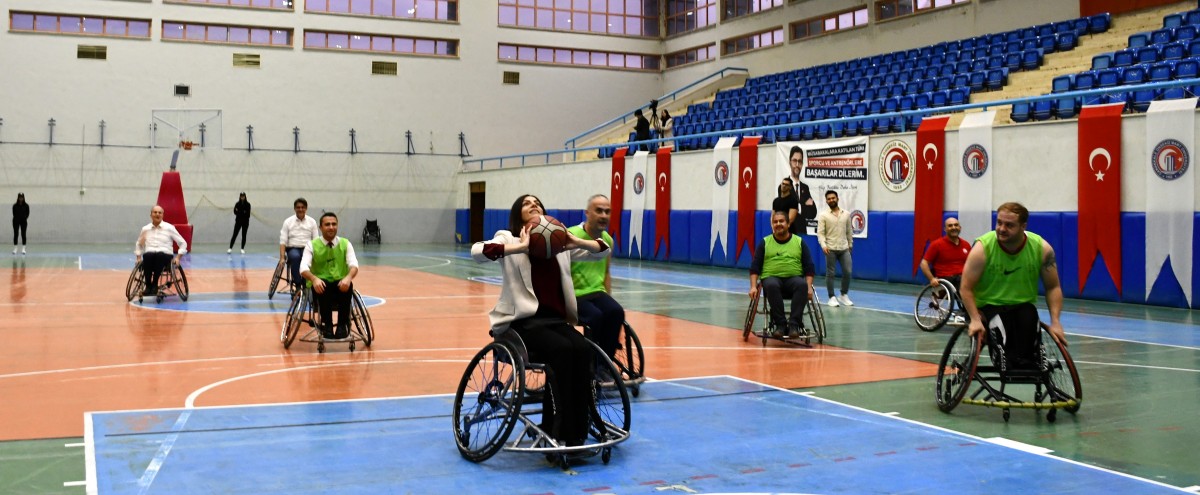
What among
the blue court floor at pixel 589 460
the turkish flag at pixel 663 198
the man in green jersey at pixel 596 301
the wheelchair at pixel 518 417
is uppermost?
the turkish flag at pixel 663 198

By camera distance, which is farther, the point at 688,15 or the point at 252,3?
the point at 688,15

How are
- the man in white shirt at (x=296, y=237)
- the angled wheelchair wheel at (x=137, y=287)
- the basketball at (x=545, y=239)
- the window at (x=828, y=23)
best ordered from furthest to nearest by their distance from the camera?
the window at (x=828, y=23), the man in white shirt at (x=296, y=237), the angled wheelchair wheel at (x=137, y=287), the basketball at (x=545, y=239)

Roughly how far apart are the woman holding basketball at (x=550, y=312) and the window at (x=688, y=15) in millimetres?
33945

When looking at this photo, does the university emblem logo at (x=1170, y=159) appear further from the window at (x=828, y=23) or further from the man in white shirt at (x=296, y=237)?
the window at (x=828, y=23)

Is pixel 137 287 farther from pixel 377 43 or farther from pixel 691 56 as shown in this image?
pixel 691 56

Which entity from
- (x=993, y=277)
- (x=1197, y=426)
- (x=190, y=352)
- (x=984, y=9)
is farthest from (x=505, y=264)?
(x=984, y=9)

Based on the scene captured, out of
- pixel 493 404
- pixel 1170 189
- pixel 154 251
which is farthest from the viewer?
pixel 154 251

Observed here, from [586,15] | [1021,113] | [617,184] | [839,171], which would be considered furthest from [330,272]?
[586,15]

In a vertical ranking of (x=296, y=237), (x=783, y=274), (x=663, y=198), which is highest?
(x=663, y=198)

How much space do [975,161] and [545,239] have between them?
44.4ft

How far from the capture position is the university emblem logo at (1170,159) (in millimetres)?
14422

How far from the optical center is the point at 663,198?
26344 mm

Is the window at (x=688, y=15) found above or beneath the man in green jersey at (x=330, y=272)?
above

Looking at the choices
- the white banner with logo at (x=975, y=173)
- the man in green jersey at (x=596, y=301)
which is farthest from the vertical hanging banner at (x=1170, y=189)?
the man in green jersey at (x=596, y=301)
